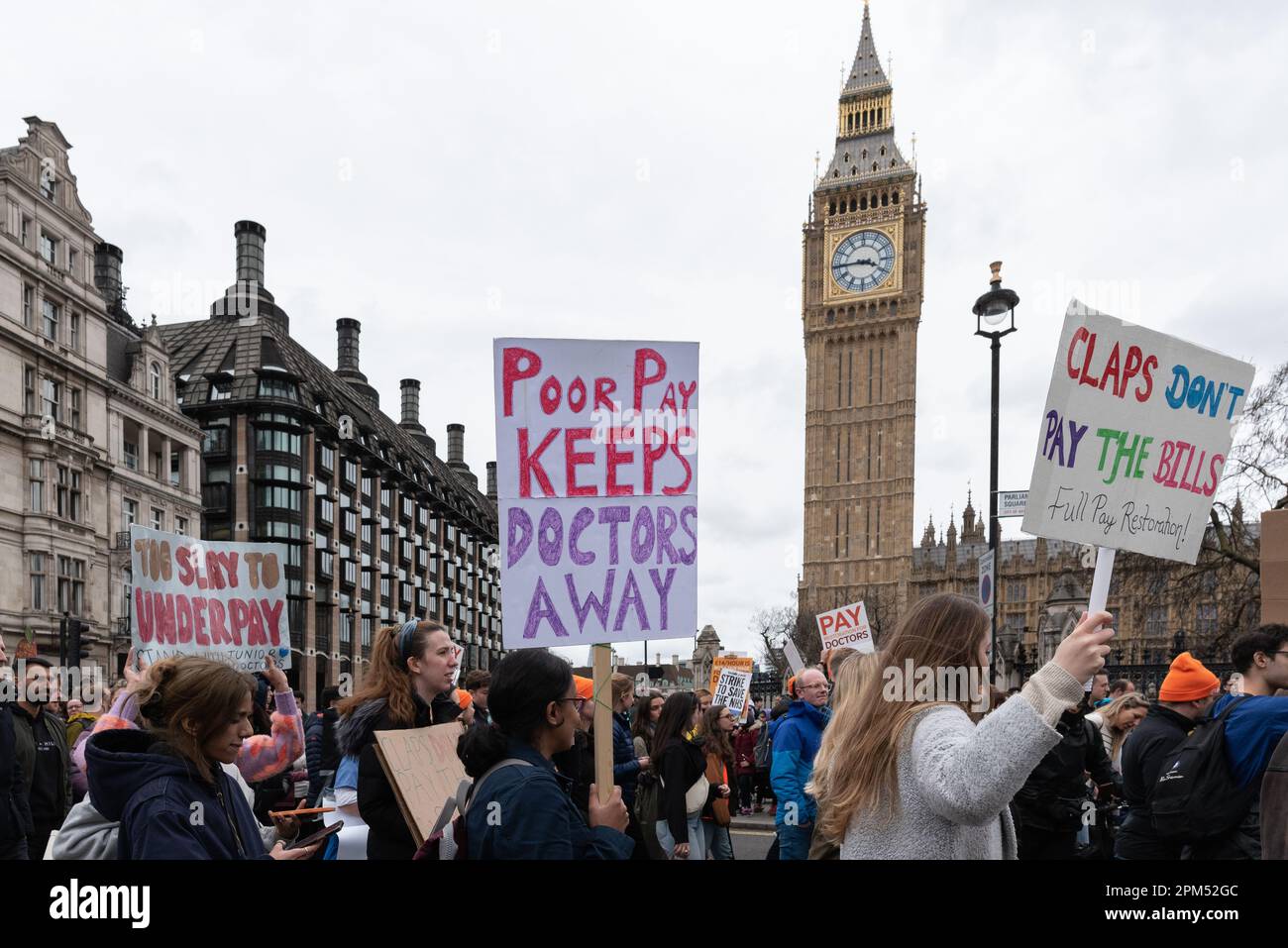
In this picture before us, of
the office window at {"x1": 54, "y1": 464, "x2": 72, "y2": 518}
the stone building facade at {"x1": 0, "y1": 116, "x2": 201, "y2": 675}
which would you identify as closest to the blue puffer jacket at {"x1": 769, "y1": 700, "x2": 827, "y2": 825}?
the stone building facade at {"x1": 0, "y1": 116, "x2": 201, "y2": 675}

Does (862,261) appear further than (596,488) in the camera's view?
Yes

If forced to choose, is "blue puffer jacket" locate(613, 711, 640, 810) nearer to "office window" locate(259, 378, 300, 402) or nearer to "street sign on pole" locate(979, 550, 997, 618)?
"street sign on pole" locate(979, 550, 997, 618)

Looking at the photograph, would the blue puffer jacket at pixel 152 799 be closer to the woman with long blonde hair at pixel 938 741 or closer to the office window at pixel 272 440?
the woman with long blonde hair at pixel 938 741

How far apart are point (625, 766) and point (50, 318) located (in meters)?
34.5

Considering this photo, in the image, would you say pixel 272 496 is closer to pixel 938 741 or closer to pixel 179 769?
pixel 179 769

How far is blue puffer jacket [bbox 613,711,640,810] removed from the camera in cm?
793

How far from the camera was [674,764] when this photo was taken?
743 cm

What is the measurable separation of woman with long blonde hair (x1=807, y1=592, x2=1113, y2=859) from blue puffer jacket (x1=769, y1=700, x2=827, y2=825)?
4352mm

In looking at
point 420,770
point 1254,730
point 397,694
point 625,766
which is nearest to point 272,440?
point 625,766

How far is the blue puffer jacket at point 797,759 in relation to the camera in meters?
7.52

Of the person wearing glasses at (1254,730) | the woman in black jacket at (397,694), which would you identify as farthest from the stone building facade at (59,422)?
the person wearing glasses at (1254,730)

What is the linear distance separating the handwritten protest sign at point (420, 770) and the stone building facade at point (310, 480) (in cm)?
3793

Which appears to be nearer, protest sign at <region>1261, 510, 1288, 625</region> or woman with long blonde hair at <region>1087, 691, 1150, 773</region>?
woman with long blonde hair at <region>1087, 691, 1150, 773</region>
